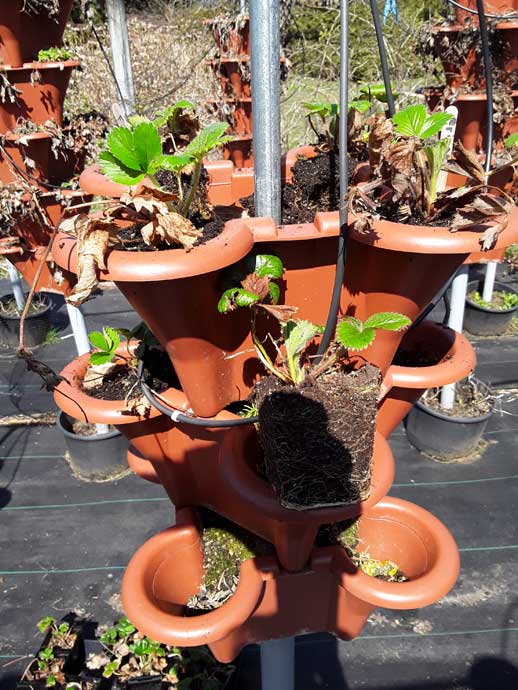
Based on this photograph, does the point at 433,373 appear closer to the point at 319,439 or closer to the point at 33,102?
the point at 319,439

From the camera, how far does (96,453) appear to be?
9.14 feet

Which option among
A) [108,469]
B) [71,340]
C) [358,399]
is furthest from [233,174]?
[71,340]

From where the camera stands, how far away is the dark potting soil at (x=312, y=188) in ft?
2.99

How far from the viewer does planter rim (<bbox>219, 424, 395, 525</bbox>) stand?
27.9 inches

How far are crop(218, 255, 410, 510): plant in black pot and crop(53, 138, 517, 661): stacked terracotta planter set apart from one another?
0.03 metres

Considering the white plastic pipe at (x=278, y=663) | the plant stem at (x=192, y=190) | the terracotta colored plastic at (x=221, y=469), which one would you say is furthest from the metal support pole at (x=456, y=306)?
the plant stem at (x=192, y=190)

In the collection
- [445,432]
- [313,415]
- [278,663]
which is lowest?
[445,432]

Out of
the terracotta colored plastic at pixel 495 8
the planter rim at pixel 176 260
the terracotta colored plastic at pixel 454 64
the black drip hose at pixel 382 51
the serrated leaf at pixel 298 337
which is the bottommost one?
the serrated leaf at pixel 298 337

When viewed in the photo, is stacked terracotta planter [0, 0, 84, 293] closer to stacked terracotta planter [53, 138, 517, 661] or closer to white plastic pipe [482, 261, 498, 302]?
stacked terracotta planter [53, 138, 517, 661]

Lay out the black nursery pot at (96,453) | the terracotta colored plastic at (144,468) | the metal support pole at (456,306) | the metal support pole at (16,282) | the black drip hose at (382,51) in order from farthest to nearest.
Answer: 1. the metal support pole at (16,282)
2. the black nursery pot at (96,453)
3. the metal support pole at (456,306)
4. the terracotta colored plastic at (144,468)
5. the black drip hose at (382,51)

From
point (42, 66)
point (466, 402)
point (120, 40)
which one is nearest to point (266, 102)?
point (42, 66)

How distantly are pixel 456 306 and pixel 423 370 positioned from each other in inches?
78.4

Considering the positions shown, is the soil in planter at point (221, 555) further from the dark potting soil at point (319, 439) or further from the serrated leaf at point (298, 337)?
the serrated leaf at point (298, 337)

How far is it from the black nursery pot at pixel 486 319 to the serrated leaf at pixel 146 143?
3.76m
